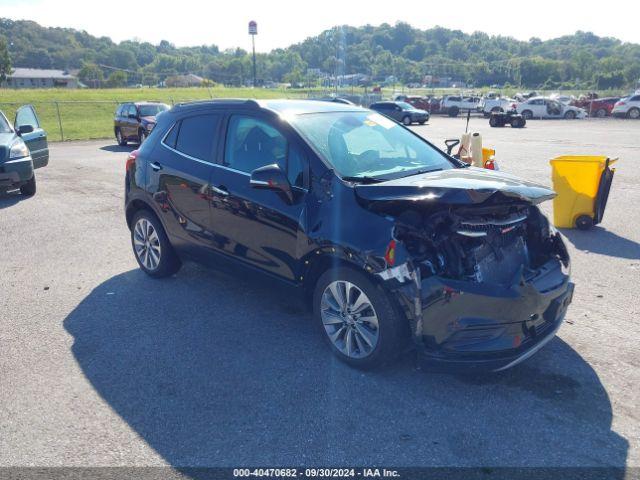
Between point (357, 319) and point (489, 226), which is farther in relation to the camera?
point (357, 319)

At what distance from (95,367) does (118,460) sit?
3.96 feet

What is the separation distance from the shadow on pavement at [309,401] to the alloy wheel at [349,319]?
0.18 m

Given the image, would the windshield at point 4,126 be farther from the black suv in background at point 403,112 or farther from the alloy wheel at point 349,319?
the black suv in background at point 403,112

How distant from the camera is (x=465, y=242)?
11.6 ft

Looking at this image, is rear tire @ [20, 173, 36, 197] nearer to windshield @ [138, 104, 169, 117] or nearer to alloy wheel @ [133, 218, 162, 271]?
alloy wheel @ [133, 218, 162, 271]

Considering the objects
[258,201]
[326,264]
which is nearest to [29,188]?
[258,201]

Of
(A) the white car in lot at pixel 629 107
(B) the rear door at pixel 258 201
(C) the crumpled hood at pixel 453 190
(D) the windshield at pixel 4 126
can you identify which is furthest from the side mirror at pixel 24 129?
(A) the white car in lot at pixel 629 107

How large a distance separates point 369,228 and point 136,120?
57.6 ft

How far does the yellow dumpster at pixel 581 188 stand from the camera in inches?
295

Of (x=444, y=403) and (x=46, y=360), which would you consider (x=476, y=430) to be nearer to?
(x=444, y=403)

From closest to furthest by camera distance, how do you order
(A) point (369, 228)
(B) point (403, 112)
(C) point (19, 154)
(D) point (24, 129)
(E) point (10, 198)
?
(A) point (369, 228), (C) point (19, 154), (E) point (10, 198), (D) point (24, 129), (B) point (403, 112)

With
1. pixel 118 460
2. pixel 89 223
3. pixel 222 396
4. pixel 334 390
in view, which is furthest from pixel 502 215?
pixel 89 223

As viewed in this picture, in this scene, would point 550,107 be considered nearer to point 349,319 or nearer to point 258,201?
point 258,201

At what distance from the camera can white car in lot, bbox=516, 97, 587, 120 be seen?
1485 inches
